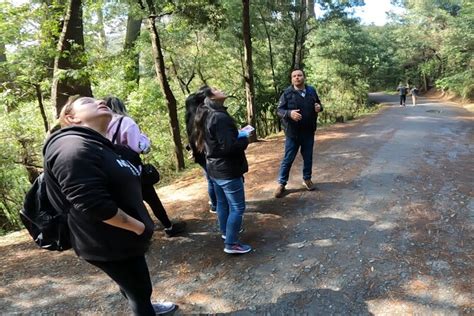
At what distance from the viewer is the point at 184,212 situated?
17.9 ft

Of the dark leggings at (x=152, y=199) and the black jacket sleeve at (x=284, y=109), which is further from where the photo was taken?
the black jacket sleeve at (x=284, y=109)

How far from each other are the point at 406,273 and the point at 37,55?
24.9 ft

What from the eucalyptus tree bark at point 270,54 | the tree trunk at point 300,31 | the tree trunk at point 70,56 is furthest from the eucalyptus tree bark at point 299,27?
the tree trunk at point 70,56

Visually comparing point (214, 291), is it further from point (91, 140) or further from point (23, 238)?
point (23, 238)

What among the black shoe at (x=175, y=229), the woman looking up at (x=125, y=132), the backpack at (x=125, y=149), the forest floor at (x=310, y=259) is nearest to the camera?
the forest floor at (x=310, y=259)

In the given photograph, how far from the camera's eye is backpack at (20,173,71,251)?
2277 millimetres

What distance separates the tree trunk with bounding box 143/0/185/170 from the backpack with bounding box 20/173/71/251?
21.4ft

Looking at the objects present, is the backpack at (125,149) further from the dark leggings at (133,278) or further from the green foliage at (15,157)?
the green foliage at (15,157)

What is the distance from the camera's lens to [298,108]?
16.9ft

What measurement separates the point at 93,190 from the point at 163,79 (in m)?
7.16

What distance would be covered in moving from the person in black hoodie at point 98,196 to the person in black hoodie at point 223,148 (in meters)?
1.31

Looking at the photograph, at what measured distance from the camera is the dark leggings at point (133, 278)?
7.47 feet

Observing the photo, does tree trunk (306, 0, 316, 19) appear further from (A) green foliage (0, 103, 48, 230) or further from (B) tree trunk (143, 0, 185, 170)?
(A) green foliage (0, 103, 48, 230)

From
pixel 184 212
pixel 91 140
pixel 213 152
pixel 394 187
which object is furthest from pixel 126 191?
pixel 394 187
